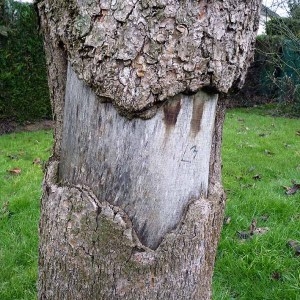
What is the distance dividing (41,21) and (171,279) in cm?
101

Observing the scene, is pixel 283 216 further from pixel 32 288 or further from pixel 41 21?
pixel 41 21

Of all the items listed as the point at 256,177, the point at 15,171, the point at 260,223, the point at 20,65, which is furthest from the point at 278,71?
the point at 260,223

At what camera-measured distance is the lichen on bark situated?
49.4 inches

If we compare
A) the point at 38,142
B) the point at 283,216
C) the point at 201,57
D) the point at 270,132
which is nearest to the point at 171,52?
the point at 201,57

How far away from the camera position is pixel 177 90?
1319 millimetres

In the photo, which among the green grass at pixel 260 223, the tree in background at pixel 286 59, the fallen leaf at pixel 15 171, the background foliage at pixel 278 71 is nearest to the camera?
the green grass at pixel 260 223

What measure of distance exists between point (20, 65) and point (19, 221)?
204 inches

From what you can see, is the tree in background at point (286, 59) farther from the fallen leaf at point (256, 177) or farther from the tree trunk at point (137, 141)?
the tree trunk at point (137, 141)

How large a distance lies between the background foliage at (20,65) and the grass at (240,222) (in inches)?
75.7

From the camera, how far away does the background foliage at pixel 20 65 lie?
8.05 meters

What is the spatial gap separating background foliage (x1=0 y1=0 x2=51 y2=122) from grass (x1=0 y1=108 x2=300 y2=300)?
192 cm

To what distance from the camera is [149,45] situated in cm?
126

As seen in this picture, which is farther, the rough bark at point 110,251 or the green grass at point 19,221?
the green grass at point 19,221

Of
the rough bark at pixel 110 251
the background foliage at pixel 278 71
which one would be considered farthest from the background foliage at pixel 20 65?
the rough bark at pixel 110 251
